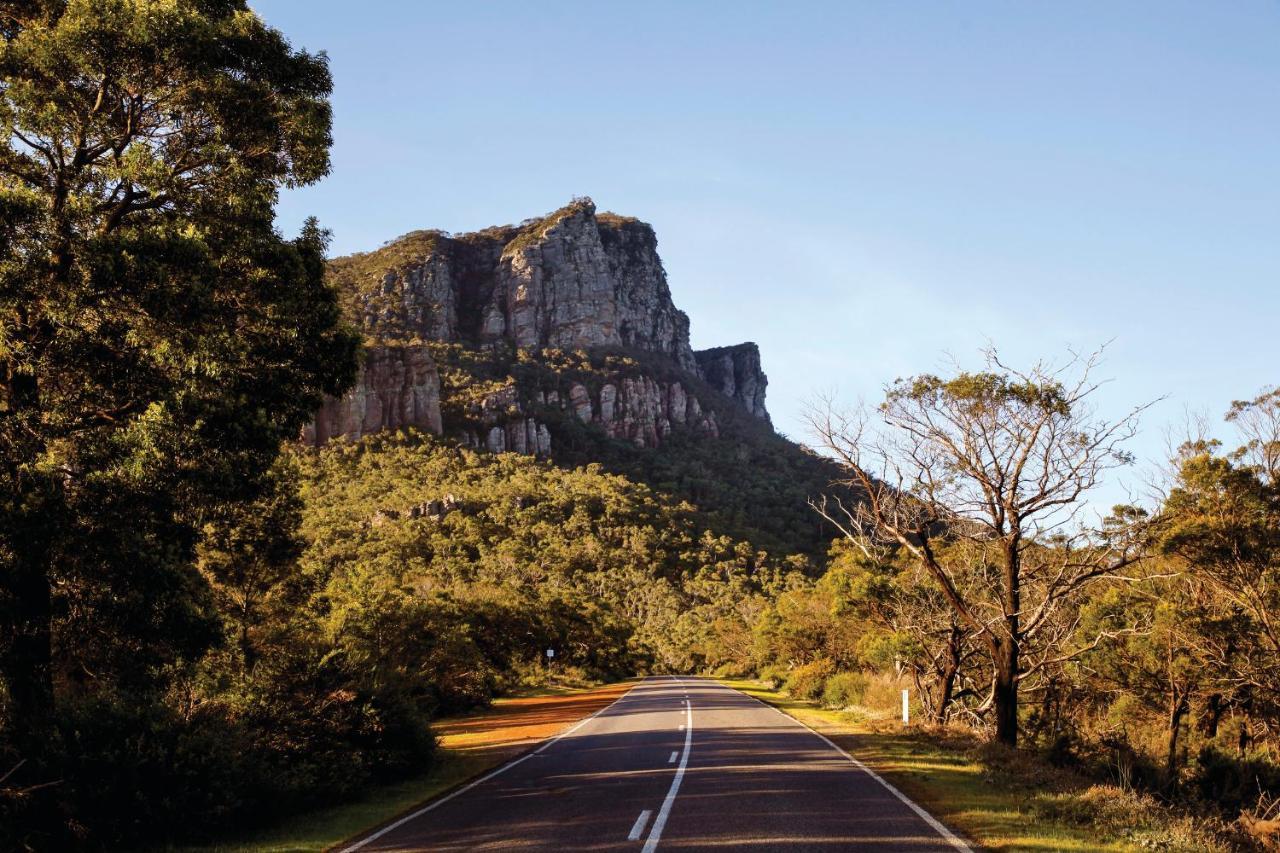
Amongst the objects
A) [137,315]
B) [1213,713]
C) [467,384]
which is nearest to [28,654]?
[137,315]

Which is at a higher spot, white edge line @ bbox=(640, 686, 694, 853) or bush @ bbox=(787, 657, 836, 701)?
white edge line @ bbox=(640, 686, 694, 853)

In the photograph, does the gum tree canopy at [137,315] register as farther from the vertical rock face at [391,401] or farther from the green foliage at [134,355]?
the vertical rock face at [391,401]

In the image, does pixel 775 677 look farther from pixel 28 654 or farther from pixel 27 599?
pixel 27 599

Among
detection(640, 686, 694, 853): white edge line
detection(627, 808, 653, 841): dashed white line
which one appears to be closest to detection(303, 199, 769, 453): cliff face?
detection(640, 686, 694, 853): white edge line

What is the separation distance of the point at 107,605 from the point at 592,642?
59630 mm

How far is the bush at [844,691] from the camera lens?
35.0 meters

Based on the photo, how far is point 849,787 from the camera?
12836 mm

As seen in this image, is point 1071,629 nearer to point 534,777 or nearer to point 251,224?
point 534,777

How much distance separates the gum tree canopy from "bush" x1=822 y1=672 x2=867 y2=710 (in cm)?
2845

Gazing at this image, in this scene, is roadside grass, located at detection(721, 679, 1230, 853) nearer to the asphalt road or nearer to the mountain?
the asphalt road

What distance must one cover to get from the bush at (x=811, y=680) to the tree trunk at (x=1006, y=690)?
2446 cm

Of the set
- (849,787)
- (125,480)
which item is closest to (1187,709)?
(849,787)

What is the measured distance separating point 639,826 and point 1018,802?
5.29 m

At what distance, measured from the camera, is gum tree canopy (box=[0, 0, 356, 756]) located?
31.3 feet
